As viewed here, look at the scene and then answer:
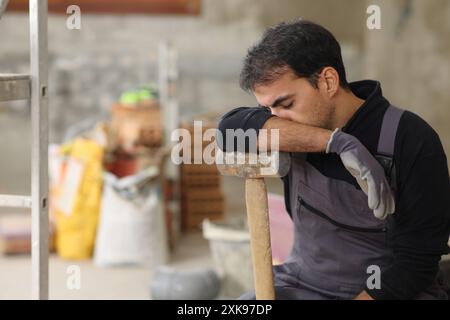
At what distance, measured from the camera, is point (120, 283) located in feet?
14.3

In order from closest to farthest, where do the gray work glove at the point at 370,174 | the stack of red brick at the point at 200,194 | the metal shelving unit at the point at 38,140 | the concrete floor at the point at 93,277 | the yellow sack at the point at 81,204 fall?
1. the gray work glove at the point at 370,174
2. the metal shelving unit at the point at 38,140
3. the concrete floor at the point at 93,277
4. the yellow sack at the point at 81,204
5. the stack of red brick at the point at 200,194

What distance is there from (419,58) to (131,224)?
2544 millimetres

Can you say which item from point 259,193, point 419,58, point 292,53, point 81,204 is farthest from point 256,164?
point 419,58

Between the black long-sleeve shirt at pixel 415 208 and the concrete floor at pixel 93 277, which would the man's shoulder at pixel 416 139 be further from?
→ the concrete floor at pixel 93 277

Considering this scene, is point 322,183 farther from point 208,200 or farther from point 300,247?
point 208,200

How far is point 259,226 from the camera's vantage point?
1.74 m

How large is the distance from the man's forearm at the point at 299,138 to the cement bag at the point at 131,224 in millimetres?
2930

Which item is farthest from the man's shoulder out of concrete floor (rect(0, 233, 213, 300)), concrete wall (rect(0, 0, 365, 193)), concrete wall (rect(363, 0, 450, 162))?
concrete wall (rect(0, 0, 365, 193))

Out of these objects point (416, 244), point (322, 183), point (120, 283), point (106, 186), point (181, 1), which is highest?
point (181, 1)

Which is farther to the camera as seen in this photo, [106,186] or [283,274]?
[106,186]

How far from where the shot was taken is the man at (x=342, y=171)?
1.87 metres

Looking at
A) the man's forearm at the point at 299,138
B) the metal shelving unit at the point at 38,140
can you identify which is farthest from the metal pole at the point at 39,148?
the man's forearm at the point at 299,138
